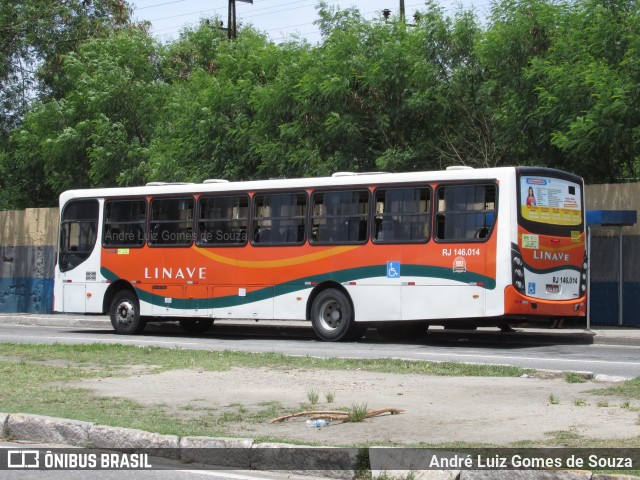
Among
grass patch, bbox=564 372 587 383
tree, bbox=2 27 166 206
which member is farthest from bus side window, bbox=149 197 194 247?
tree, bbox=2 27 166 206

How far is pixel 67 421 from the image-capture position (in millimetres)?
9602

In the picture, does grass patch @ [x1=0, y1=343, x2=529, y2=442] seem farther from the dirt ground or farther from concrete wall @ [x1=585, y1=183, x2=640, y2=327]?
concrete wall @ [x1=585, y1=183, x2=640, y2=327]

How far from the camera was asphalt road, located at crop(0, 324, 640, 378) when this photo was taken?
16.5 metres

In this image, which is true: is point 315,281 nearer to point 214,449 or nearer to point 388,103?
point 388,103

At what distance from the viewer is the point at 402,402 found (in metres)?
11.2

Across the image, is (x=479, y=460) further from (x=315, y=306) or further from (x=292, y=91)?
(x=292, y=91)

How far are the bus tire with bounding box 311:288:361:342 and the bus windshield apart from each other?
12.9 ft

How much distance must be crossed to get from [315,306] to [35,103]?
2527 cm

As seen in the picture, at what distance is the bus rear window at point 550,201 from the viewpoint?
1945 centimetres

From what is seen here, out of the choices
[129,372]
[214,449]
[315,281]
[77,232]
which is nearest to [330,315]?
[315,281]

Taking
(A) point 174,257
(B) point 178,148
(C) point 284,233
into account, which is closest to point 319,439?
(C) point 284,233

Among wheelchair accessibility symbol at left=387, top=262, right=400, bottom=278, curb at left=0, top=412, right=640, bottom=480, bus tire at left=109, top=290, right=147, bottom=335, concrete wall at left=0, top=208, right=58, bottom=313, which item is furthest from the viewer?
concrete wall at left=0, top=208, right=58, bottom=313

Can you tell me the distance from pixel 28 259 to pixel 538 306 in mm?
Answer: 19664

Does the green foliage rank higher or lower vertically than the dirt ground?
higher
